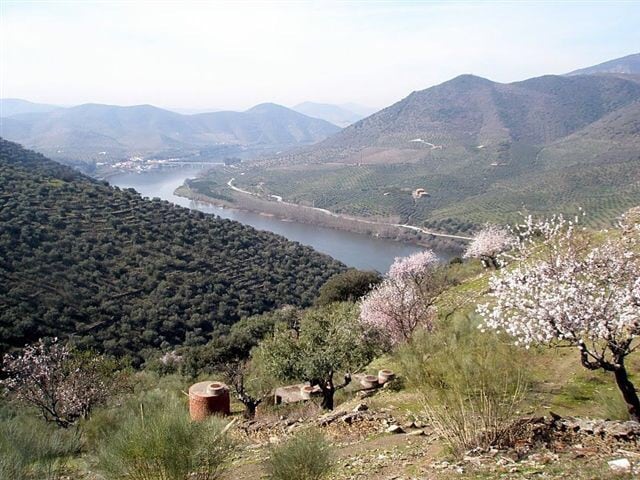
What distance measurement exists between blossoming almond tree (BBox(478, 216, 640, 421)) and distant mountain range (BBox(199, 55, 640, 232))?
172ft

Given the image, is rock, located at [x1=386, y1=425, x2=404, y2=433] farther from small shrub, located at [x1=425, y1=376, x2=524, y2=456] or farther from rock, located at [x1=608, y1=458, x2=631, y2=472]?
rock, located at [x1=608, y1=458, x2=631, y2=472]

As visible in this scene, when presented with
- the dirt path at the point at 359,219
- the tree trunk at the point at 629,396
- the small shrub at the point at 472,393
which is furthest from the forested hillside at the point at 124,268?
the dirt path at the point at 359,219

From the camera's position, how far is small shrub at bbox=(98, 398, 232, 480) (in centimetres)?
702

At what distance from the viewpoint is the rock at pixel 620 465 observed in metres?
6.34

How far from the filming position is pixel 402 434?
10.8 metres

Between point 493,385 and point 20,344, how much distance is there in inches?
899

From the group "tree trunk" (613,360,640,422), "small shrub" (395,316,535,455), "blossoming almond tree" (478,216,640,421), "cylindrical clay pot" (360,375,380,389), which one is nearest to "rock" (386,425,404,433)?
"small shrub" (395,316,535,455)

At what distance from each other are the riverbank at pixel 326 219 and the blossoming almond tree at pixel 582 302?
6441cm

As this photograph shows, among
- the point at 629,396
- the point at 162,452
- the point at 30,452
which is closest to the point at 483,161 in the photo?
the point at 629,396

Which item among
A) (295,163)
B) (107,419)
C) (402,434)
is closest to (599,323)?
(402,434)

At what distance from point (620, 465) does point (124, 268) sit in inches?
1275

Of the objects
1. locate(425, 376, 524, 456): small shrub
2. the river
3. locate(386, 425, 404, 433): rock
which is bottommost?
the river

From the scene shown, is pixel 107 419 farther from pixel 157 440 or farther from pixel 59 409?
pixel 157 440

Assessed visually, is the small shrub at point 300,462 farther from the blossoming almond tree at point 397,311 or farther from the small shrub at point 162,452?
the blossoming almond tree at point 397,311
